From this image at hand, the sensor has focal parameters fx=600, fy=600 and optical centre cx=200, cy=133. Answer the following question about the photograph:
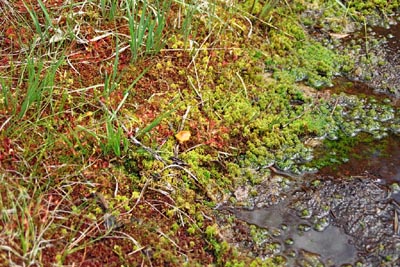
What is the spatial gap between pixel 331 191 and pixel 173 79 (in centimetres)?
109

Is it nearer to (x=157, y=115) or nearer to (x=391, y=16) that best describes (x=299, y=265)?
(x=157, y=115)

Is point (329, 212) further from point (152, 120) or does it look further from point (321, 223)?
point (152, 120)

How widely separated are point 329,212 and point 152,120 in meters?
1.03

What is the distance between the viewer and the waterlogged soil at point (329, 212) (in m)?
2.81

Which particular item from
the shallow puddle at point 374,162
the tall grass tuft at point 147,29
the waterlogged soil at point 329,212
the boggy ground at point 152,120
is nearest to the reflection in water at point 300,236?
the waterlogged soil at point 329,212

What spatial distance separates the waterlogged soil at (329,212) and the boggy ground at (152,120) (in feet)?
0.21

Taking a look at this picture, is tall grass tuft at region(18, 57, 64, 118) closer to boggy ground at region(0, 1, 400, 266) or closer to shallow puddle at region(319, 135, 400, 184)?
boggy ground at region(0, 1, 400, 266)

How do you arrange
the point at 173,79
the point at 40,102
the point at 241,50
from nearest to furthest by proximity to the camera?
the point at 40,102
the point at 173,79
the point at 241,50

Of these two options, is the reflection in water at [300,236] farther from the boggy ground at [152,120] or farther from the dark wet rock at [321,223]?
the boggy ground at [152,120]

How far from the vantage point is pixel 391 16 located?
414 centimetres

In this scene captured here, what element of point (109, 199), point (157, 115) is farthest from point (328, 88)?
point (109, 199)

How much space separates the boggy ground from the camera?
2.69 m

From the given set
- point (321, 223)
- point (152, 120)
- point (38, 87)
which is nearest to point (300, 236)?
point (321, 223)

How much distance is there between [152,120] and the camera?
320cm
